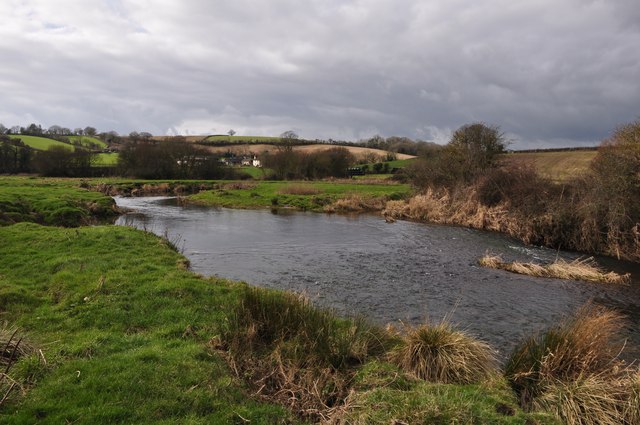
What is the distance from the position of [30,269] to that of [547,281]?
65.6ft

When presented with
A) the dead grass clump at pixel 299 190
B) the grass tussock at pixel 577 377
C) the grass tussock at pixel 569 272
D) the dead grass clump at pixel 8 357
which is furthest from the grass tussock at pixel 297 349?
the dead grass clump at pixel 299 190

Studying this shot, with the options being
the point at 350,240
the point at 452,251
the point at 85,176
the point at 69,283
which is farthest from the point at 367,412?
the point at 85,176

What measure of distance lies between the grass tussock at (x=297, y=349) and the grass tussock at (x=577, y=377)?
2.91m

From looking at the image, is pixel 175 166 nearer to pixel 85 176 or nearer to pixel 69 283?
pixel 85 176

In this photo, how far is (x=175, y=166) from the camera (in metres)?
79.9

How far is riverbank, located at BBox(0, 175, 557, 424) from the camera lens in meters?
6.18

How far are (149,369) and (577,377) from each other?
7.83m

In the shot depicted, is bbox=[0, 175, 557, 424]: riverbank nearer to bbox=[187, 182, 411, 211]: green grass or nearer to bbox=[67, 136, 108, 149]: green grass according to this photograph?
bbox=[187, 182, 411, 211]: green grass

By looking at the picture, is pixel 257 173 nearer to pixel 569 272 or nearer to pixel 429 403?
pixel 569 272

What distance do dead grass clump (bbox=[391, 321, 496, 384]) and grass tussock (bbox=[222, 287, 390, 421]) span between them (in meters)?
0.80

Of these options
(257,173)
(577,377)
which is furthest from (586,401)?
(257,173)

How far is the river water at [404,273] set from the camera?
13125mm

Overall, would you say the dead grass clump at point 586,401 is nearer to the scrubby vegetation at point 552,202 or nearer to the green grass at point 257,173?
the scrubby vegetation at point 552,202

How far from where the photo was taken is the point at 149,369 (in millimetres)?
7332
